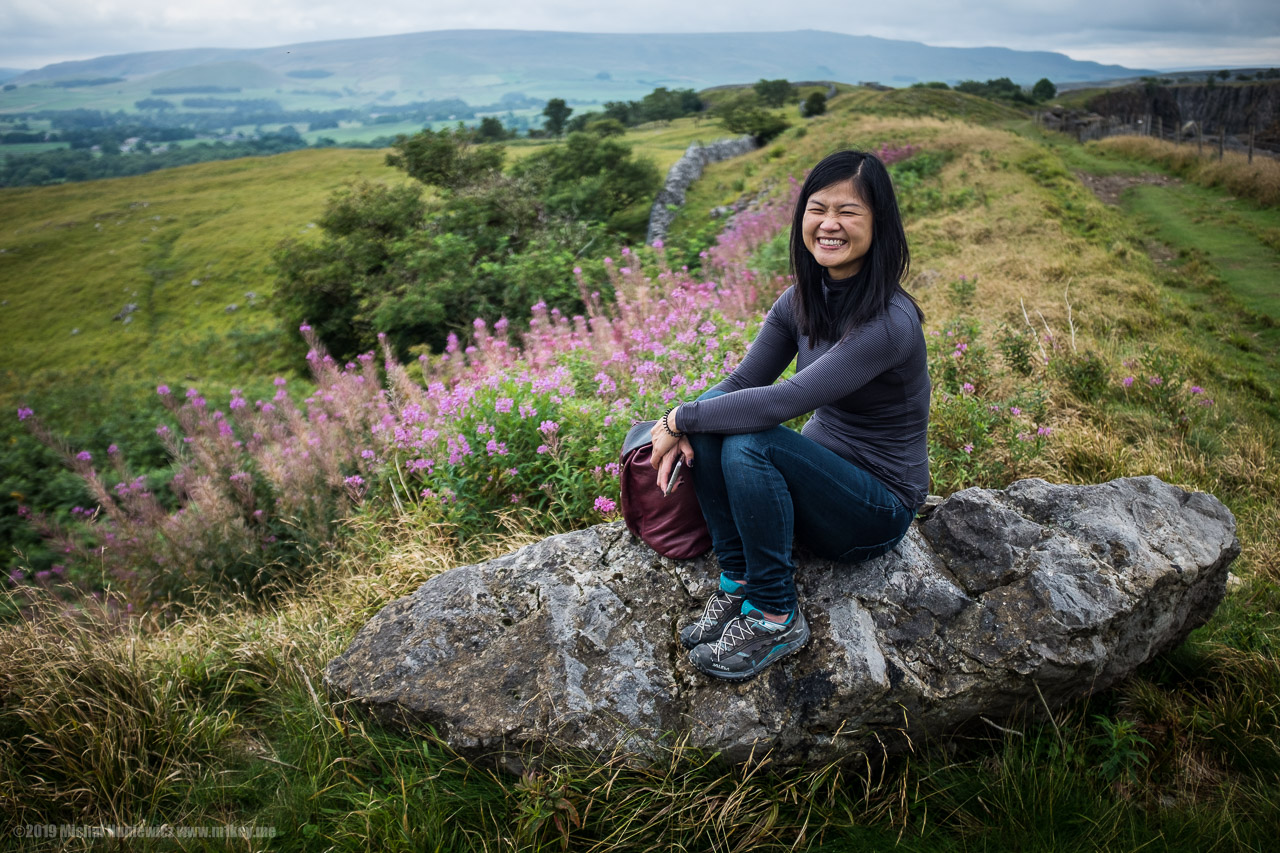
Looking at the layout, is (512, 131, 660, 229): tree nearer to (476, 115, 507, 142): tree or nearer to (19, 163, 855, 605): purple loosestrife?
(19, 163, 855, 605): purple loosestrife

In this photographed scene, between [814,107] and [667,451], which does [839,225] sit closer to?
[667,451]

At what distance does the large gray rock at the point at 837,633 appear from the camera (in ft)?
8.21

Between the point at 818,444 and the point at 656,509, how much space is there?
77 cm

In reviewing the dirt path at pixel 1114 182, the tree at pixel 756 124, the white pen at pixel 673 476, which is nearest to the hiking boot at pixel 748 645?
the white pen at pixel 673 476

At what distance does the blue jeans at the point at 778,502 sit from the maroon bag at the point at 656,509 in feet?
0.62

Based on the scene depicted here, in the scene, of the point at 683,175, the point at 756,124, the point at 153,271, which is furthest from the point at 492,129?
the point at 683,175

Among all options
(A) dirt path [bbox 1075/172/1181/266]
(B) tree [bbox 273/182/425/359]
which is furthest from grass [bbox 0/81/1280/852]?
(A) dirt path [bbox 1075/172/1181/266]

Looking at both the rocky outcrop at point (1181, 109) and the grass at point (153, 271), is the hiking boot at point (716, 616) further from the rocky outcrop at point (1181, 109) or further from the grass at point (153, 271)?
the rocky outcrop at point (1181, 109)

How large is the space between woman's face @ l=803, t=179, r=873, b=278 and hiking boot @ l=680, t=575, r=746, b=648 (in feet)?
4.61

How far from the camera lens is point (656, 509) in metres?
2.92

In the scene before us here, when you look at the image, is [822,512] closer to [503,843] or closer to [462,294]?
[503,843]

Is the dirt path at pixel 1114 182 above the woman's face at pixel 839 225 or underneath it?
above

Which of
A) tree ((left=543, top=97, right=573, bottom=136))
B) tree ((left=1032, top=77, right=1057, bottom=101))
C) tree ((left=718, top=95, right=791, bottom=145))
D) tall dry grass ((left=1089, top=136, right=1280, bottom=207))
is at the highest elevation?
tree ((left=1032, top=77, right=1057, bottom=101))

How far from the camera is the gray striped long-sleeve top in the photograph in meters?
2.47
